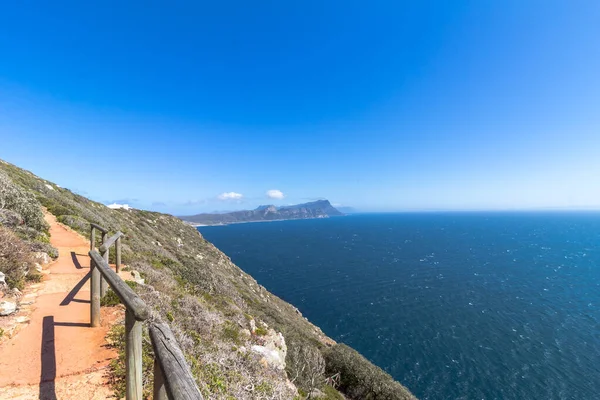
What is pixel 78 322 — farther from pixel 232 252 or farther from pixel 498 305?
pixel 232 252

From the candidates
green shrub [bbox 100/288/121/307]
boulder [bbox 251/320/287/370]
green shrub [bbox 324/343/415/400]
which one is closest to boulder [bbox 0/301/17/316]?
green shrub [bbox 100/288/121/307]

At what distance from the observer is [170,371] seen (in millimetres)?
2387

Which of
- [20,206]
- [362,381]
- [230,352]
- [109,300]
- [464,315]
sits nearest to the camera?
[109,300]

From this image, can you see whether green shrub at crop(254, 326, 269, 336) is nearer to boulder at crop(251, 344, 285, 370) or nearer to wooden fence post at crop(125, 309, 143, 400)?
boulder at crop(251, 344, 285, 370)

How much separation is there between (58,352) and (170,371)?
453cm

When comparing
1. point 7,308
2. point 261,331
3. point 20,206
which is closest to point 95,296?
point 7,308

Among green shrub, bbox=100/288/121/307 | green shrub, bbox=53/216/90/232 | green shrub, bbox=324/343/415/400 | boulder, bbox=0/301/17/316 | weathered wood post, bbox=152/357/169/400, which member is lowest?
green shrub, bbox=324/343/415/400

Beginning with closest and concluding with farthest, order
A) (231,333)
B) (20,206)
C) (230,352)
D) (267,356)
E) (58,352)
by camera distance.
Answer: (58,352), (230,352), (231,333), (267,356), (20,206)

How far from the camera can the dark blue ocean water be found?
28125mm

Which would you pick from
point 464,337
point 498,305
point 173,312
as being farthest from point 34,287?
point 498,305

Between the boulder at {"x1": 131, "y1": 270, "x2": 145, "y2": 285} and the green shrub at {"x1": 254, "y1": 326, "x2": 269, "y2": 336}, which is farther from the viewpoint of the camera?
the green shrub at {"x1": 254, "y1": 326, "x2": 269, "y2": 336}

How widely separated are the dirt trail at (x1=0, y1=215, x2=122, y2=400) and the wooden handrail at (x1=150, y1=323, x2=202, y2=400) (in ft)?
8.98

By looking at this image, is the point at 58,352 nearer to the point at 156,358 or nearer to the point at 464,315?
the point at 156,358

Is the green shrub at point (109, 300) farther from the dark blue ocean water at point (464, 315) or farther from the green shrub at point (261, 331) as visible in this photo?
the dark blue ocean water at point (464, 315)
